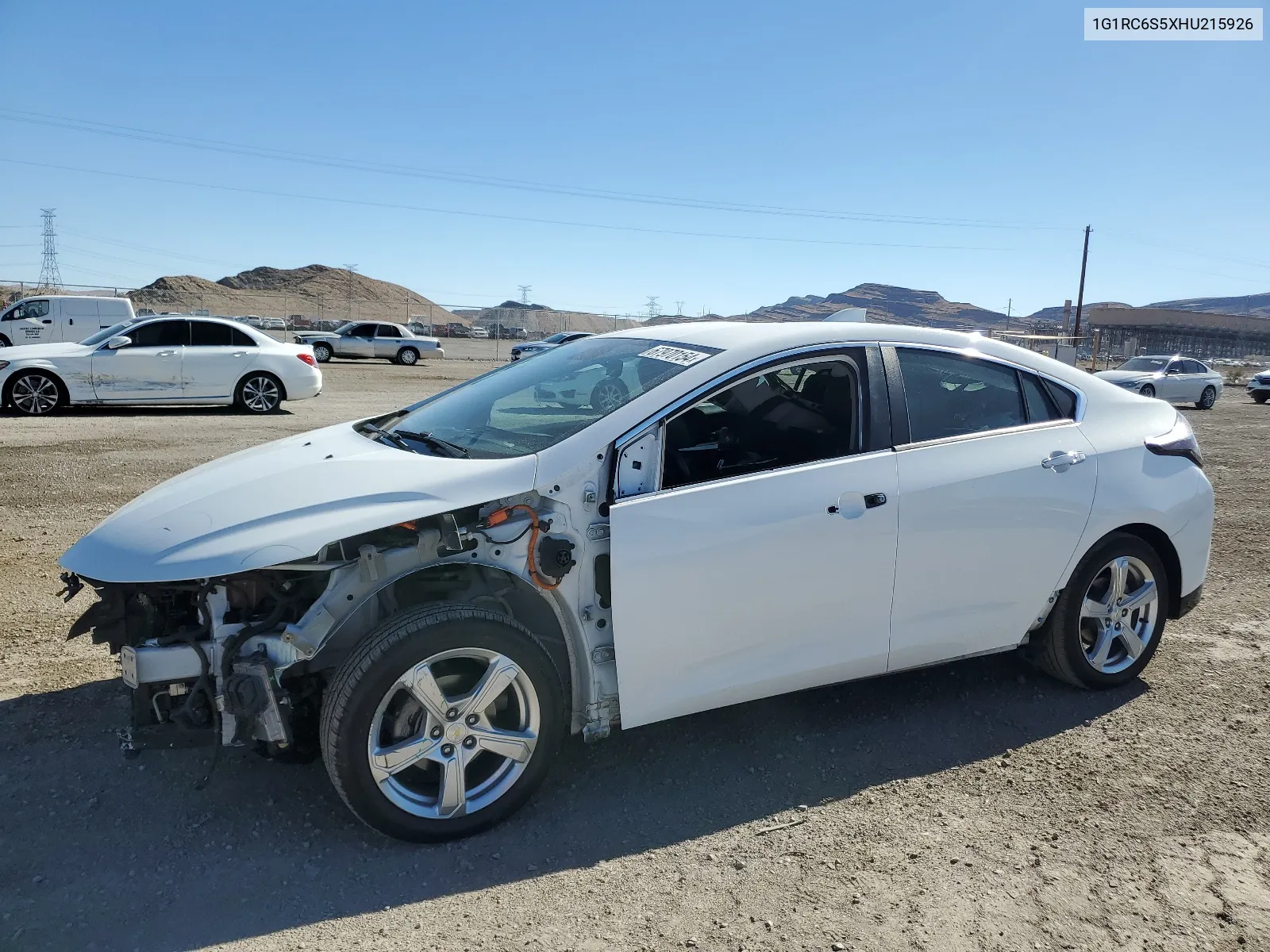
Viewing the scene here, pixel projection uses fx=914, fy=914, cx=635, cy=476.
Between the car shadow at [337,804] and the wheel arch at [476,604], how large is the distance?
1.62 ft

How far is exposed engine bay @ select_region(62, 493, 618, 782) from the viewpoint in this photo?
2920 mm

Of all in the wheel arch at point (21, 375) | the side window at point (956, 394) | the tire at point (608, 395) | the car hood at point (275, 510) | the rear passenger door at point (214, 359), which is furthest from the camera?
the rear passenger door at point (214, 359)

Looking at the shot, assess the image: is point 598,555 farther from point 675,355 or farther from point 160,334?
point 160,334

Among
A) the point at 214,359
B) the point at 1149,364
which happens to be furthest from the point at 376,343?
the point at 1149,364

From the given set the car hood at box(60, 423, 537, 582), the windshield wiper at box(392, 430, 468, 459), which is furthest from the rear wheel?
the car hood at box(60, 423, 537, 582)

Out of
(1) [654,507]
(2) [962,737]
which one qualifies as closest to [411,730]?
(1) [654,507]

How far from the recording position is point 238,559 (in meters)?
2.81

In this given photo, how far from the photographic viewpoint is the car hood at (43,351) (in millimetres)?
13328

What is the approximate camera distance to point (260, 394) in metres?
15.2

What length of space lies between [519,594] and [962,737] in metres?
2.02

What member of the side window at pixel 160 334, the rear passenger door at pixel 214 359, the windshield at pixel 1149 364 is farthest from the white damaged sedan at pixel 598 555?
the windshield at pixel 1149 364

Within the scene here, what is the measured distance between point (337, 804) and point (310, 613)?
2.59ft

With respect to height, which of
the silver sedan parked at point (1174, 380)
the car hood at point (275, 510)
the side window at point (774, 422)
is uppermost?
the side window at point (774, 422)

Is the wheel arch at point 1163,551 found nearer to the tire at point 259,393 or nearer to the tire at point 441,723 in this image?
the tire at point 441,723
